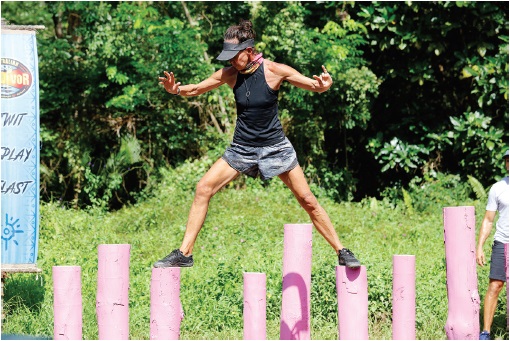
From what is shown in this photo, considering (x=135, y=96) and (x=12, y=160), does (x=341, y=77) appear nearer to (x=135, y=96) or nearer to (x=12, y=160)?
(x=135, y=96)

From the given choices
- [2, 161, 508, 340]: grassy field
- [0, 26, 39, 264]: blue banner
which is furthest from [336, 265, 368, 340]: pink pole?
[0, 26, 39, 264]: blue banner

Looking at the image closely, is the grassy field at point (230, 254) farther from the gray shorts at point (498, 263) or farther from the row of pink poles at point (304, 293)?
the row of pink poles at point (304, 293)

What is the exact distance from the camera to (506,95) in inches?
440

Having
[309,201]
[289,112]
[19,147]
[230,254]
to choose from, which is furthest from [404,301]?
[289,112]

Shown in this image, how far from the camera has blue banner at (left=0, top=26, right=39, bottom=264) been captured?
6.20 m

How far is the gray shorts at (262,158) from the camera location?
480cm

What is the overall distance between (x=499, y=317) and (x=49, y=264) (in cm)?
440

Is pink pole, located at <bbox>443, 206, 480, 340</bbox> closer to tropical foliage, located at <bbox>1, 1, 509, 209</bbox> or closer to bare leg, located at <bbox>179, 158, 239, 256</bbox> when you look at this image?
bare leg, located at <bbox>179, 158, 239, 256</bbox>

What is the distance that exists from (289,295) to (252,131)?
3.30 ft

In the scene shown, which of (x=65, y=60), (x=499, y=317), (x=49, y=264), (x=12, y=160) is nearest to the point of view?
(x=12, y=160)

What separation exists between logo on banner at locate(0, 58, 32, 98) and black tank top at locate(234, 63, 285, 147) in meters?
2.18

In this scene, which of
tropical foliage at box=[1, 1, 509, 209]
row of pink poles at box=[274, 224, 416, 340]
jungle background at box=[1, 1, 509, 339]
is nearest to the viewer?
row of pink poles at box=[274, 224, 416, 340]

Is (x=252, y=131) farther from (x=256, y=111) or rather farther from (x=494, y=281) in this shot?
(x=494, y=281)

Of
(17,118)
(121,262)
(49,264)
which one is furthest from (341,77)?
(121,262)
